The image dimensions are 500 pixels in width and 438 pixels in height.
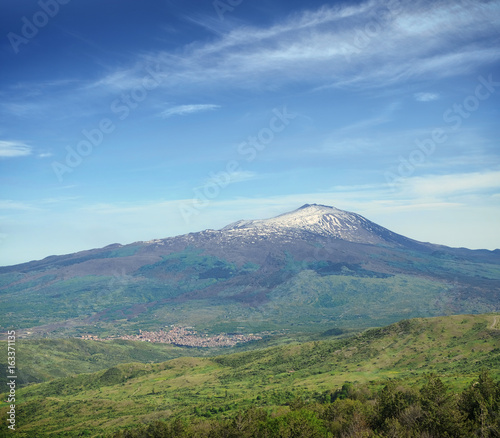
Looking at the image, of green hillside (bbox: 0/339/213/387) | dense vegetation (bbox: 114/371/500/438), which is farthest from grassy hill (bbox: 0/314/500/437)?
green hillside (bbox: 0/339/213/387)

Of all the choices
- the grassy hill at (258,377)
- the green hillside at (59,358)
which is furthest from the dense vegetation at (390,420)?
the green hillside at (59,358)

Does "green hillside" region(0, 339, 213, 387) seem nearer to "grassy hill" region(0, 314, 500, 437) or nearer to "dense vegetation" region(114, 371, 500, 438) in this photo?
"grassy hill" region(0, 314, 500, 437)

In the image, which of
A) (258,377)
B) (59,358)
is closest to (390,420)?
(258,377)

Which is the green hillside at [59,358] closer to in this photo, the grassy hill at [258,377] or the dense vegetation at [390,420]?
the grassy hill at [258,377]

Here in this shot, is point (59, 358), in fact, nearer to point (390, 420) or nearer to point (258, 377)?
point (258, 377)

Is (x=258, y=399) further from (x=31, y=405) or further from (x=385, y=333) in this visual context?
(x=31, y=405)
